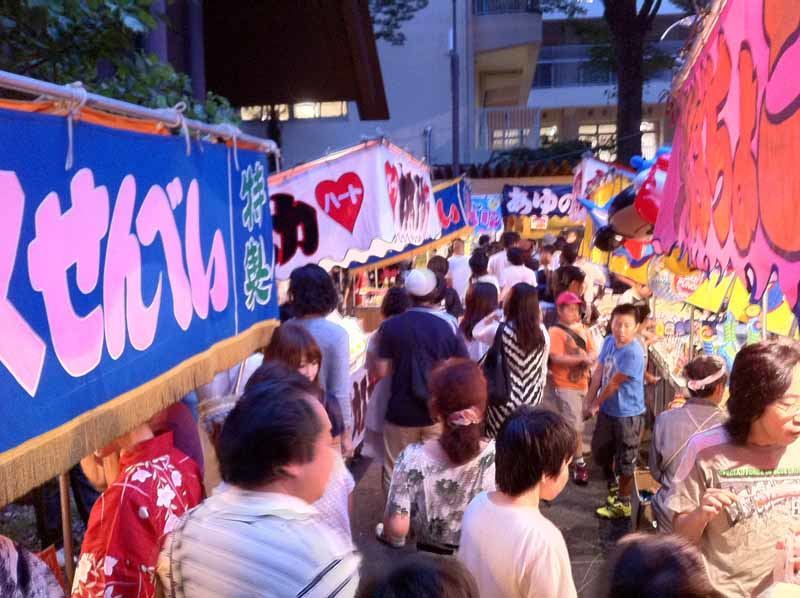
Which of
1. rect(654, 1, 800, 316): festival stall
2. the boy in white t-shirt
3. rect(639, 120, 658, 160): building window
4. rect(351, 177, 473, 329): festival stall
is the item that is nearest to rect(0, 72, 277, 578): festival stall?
the boy in white t-shirt

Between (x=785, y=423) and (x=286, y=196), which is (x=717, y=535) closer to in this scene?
(x=785, y=423)

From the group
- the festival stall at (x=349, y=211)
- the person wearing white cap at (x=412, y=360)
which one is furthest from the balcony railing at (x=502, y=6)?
the person wearing white cap at (x=412, y=360)

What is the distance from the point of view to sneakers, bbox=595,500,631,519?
19.0 feet

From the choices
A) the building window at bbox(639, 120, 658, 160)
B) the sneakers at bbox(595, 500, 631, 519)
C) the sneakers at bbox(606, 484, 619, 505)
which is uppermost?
the building window at bbox(639, 120, 658, 160)

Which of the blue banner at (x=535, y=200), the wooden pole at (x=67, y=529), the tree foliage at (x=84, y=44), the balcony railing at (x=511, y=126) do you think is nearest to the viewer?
the wooden pole at (x=67, y=529)

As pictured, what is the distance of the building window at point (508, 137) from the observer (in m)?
24.3

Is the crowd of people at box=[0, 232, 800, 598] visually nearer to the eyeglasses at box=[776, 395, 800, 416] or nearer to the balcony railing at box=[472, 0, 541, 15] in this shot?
the eyeglasses at box=[776, 395, 800, 416]

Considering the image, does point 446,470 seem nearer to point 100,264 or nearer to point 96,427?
point 96,427

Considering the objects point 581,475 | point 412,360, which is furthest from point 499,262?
point 412,360

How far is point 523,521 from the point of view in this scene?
7.57 ft

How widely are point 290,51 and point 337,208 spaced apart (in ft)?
13.1

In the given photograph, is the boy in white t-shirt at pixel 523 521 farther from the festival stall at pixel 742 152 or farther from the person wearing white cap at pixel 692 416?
the person wearing white cap at pixel 692 416

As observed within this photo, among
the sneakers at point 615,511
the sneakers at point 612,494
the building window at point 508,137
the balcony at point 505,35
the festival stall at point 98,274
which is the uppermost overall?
the balcony at point 505,35

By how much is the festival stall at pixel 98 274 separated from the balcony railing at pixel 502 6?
17.8 metres
